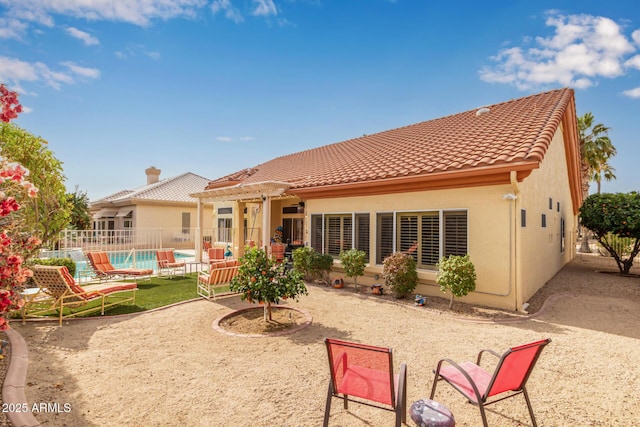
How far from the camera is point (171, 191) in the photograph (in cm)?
3195

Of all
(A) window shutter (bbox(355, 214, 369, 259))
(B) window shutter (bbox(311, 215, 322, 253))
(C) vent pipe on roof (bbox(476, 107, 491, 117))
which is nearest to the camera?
(A) window shutter (bbox(355, 214, 369, 259))

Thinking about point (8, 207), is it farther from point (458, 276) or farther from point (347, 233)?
point (347, 233)

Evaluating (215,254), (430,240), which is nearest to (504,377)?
(430,240)

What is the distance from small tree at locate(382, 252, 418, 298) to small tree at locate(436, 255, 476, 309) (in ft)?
3.59

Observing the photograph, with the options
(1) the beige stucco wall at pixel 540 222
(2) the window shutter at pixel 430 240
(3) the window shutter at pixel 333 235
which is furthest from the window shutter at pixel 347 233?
(1) the beige stucco wall at pixel 540 222

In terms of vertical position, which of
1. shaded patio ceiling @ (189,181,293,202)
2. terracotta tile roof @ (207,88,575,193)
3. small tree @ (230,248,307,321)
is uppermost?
terracotta tile roof @ (207,88,575,193)

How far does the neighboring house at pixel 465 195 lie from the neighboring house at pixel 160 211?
53.1ft

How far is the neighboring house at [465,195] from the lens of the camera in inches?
319

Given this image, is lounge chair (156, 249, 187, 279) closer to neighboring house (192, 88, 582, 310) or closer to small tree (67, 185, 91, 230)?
neighboring house (192, 88, 582, 310)

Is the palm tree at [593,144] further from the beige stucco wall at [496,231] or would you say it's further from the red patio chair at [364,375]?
the red patio chair at [364,375]

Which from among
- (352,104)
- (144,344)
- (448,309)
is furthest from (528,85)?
(144,344)

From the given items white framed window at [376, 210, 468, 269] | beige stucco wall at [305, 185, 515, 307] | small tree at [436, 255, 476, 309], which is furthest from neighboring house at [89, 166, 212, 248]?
small tree at [436, 255, 476, 309]

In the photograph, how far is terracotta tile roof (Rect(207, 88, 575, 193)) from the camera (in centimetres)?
833

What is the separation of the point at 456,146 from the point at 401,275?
5008mm
